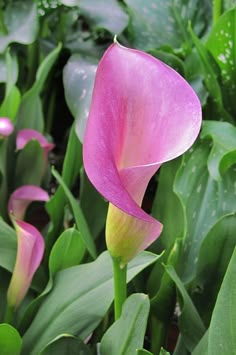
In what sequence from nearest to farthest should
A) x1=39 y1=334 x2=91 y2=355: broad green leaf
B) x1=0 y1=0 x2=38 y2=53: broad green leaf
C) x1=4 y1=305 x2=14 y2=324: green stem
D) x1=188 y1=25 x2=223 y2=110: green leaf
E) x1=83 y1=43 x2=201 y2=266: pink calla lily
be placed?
x1=83 y1=43 x2=201 y2=266: pink calla lily
x1=39 y1=334 x2=91 y2=355: broad green leaf
x1=4 y1=305 x2=14 y2=324: green stem
x1=188 y1=25 x2=223 y2=110: green leaf
x1=0 y1=0 x2=38 y2=53: broad green leaf

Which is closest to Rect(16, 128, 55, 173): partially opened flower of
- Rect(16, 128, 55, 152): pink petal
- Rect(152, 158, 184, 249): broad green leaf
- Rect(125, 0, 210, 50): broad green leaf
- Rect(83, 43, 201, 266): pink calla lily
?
Rect(16, 128, 55, 152): pink petal

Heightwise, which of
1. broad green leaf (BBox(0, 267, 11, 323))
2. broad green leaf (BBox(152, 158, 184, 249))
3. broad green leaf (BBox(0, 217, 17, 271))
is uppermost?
broad green leaf (BBox(0, 217, 17, 271))

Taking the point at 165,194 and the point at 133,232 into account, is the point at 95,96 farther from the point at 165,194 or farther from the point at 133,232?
the point at 165,194

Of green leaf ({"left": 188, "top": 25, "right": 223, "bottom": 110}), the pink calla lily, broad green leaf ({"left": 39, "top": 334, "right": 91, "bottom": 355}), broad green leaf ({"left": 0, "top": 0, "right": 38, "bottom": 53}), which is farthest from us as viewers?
broad green leaf ({"left": 0, "top": 0, "right": 38, "bottom": 53})

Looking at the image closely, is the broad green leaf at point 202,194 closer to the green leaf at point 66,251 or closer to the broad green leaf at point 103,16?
the green leaf at point 66,251

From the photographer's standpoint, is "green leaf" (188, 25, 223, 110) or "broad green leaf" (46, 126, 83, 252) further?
"green leaf" (188, 25, 223, 110)

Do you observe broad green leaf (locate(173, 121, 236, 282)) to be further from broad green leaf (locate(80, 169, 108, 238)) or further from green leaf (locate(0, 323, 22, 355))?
green leaf (locate(0, 323, 22, 355))

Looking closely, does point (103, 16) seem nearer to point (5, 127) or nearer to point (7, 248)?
point (5, 127)
